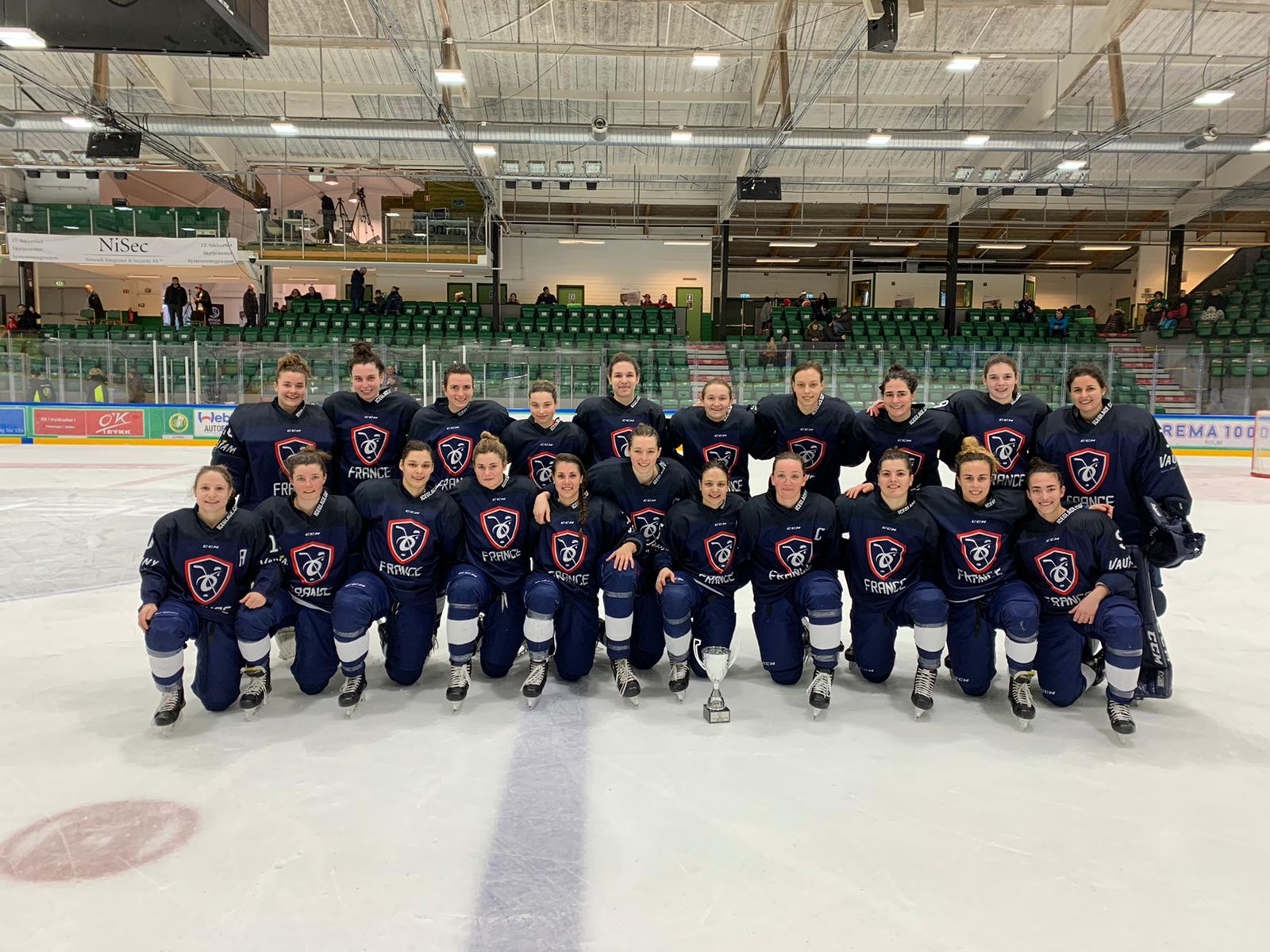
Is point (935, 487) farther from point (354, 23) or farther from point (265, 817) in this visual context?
point (354, 23)

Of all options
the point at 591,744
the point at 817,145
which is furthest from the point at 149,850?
the point at 817,145

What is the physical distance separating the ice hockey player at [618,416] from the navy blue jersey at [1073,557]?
210cm

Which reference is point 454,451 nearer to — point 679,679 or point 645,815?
point 679,679

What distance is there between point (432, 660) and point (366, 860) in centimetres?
212

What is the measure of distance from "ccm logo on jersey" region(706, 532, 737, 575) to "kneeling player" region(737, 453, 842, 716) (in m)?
0.05

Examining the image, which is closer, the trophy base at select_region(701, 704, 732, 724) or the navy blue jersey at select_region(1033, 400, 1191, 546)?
the trophy base at select_region(701, 704, 732, 724)

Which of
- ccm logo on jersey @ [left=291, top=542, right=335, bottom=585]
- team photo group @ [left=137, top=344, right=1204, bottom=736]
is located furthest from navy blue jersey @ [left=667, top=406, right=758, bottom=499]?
ccm logo on jersey @ [left=291, top=542, right=335, bottom=585]

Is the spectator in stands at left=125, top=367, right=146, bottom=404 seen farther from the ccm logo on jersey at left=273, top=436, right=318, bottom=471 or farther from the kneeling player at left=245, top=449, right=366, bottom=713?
the kneeling player at left=245, top=449, right=366, bottom=713

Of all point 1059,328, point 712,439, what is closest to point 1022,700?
point 712,439

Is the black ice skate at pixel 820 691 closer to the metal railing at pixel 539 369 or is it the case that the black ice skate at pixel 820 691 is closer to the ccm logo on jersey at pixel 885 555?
the ccm logo on jersey at pixel 885 555

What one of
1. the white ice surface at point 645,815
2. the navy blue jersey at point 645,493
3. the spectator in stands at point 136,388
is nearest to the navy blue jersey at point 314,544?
the white ice surface at point 645,815

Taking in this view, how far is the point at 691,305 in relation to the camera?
26969 millimetres

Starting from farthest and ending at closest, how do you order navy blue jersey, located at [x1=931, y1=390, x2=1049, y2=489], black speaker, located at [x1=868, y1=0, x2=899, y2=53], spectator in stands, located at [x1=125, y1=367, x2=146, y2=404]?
spectator in stands, located at [x1=125, y1=367, x2=146, y2=404] < black speaker, located at [x1=868, y1=0, x2=899, y2=53] < navy blue jersey, located at [x1=931, y1=390, x2=1049, y2=489]

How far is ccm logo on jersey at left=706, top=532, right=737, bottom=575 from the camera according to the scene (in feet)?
14.6
